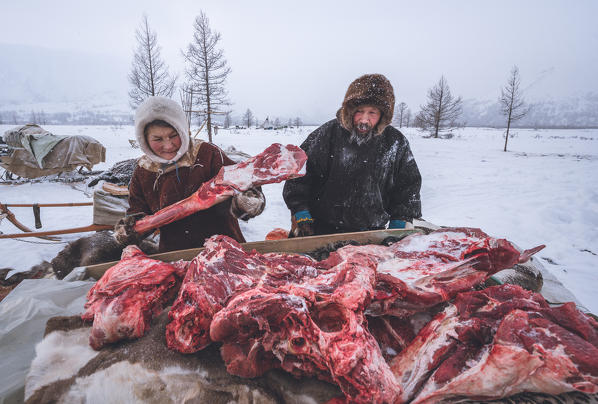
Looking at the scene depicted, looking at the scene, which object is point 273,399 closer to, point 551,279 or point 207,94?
point 551,279

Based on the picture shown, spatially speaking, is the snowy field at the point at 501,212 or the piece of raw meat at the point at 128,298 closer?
the piece of raw meat at the point at 128,298

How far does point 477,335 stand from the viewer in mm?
1098

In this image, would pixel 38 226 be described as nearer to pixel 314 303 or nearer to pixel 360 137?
pixel 360 137

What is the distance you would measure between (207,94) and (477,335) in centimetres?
1746

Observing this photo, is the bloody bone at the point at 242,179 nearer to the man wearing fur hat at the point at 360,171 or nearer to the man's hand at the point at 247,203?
the man's hand at the point at 247,203

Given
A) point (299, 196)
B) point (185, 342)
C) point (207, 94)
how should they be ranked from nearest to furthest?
point (185, 342), point (299, 196), point (207, 94)

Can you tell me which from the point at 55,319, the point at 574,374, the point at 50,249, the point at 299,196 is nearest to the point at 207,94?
the point at 50,249

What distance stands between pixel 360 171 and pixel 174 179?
1588 millimetres

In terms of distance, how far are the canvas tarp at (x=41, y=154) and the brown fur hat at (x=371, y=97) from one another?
1001 centimetres

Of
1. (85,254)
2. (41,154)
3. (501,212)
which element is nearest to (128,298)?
(85,254)

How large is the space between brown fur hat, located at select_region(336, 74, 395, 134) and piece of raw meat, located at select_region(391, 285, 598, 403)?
1.72 meters

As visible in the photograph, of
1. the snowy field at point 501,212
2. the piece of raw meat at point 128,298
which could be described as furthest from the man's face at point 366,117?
the snowy field at point 501,212

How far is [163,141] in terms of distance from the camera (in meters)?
2.04

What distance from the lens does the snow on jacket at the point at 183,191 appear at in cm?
213
